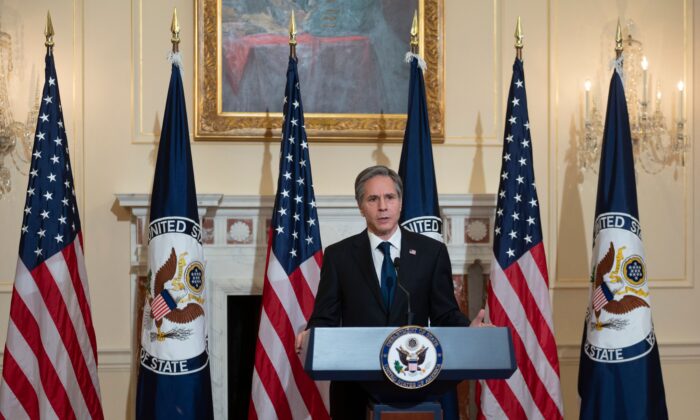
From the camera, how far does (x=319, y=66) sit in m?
5.71

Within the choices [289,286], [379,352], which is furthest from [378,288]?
[289,286]

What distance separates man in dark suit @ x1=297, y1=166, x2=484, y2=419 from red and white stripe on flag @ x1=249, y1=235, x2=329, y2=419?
180 centimetres

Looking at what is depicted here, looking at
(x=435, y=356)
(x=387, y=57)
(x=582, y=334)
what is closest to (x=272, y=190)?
(x=387, y=57)

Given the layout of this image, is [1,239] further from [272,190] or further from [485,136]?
[485,136]

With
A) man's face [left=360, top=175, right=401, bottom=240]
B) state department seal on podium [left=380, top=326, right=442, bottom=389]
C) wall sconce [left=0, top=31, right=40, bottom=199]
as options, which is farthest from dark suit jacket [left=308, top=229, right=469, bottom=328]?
wall sconce [left=0, top=31, right=40, bottom=199]

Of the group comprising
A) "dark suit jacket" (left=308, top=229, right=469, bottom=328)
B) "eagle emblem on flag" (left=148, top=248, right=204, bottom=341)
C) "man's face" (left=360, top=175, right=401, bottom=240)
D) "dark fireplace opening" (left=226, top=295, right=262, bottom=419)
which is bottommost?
"dark fireplace opening" (left=226, top=295, right=262, bottom=419)

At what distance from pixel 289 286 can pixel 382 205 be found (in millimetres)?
2055

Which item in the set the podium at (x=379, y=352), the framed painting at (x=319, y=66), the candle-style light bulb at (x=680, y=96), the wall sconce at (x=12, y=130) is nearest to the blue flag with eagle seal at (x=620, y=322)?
the candle-style light bulb at (x=680, y=96)

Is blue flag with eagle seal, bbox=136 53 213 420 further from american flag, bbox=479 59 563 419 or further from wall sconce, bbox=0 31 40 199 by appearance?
american flag, bbox=479 59 563 419

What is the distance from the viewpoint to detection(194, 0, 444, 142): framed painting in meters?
5.63

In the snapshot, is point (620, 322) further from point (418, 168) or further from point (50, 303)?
point (50, 303)

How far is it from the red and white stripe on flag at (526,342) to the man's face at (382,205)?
2.10 meters

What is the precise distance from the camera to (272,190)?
564 centimetres

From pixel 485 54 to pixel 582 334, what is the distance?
204 cm
